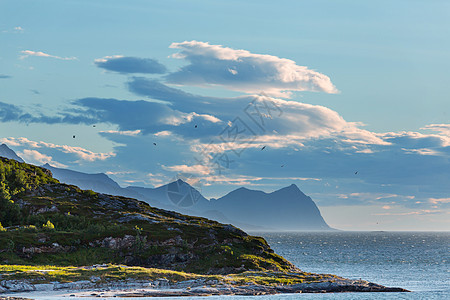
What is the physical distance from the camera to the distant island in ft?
233

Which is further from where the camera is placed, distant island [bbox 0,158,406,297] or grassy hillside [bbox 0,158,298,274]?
grassy hillside [bbox 0,158,298,274]

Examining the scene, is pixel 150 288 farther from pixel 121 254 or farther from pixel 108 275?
pixel 121 254

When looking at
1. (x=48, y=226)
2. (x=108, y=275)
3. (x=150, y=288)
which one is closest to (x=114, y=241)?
(x=48, y=226)

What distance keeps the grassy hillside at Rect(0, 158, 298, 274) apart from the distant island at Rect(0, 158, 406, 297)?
17 cm

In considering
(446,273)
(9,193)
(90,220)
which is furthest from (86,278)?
(446,273)

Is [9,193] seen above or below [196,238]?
above

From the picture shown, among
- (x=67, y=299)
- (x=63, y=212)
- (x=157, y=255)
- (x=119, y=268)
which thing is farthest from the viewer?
(x=63, y=212)

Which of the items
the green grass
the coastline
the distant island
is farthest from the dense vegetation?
the coastline

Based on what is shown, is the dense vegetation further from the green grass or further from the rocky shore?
the rocky shore

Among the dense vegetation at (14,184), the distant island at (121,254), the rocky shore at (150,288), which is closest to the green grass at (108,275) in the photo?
the distant island at (121,254)

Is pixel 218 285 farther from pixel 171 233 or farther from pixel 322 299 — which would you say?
pixel 171 233

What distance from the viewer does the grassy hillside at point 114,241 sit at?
93.8 metres

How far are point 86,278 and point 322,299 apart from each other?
31666 mm

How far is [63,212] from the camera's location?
409 ft
